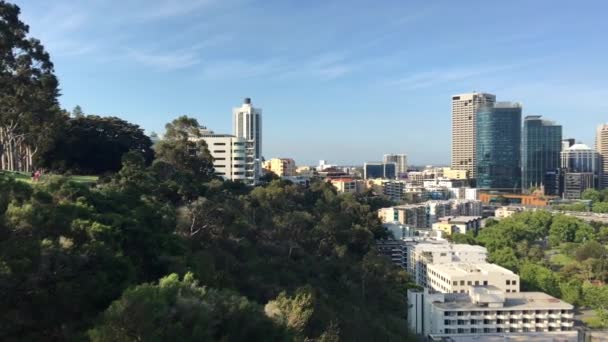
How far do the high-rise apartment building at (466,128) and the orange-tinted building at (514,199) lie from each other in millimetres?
19750

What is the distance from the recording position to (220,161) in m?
48.0

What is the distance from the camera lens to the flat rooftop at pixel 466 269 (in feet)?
96.1

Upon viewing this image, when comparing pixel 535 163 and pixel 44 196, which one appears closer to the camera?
pixel 44 196

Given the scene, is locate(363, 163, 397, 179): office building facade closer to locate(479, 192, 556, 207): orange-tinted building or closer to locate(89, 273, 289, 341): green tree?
locate(479, 192, 556, 207): orange-tinted building

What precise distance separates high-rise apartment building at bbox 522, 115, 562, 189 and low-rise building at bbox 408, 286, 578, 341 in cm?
8066

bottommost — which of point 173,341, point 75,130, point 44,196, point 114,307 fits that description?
point 173,341

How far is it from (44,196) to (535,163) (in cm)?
10227

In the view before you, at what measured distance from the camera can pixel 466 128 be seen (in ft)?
378


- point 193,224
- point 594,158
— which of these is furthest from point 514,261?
point 594,158

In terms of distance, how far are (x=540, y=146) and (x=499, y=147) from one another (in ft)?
27.0

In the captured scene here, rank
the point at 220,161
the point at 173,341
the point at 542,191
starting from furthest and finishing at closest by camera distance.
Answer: the point at 542,191 < the point at 220,161 < the point at 173,341

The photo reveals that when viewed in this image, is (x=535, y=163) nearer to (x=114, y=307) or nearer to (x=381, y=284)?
(x=381, y=284)

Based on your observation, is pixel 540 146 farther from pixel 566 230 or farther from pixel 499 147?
pixel 566 230

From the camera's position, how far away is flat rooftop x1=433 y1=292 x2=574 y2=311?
24.4 m
